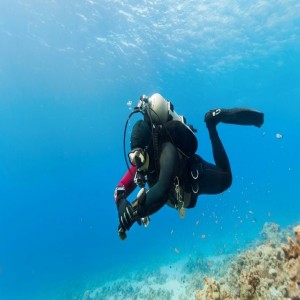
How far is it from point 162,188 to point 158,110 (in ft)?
5.22

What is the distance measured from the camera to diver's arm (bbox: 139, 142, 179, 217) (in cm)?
410

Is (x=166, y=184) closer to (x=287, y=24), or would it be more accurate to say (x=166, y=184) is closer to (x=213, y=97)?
(x=287, y=24)

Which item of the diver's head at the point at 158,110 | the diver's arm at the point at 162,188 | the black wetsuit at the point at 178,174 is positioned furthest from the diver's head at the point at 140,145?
the diver's arm at the point at 162,188

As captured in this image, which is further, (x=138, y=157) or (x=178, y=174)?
(x=178, y=174)

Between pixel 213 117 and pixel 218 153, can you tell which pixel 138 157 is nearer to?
pixel 213 117

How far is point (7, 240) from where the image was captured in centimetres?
15100

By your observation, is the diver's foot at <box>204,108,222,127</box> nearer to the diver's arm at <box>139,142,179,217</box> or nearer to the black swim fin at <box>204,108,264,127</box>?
the black swim fin at <box>204,108,264,127</box>

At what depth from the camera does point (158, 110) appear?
5.23 m

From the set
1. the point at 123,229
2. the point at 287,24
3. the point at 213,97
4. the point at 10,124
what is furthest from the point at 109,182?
the point at 123,229

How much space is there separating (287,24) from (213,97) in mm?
20914

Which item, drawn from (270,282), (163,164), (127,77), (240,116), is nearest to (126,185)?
(163,164)

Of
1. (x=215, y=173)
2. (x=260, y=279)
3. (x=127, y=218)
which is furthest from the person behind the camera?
(x=215, y=173)

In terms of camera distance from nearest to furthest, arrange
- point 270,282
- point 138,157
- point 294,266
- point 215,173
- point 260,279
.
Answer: point 138,157, point 294,266, point 260,279, point 270,282, point 215,173

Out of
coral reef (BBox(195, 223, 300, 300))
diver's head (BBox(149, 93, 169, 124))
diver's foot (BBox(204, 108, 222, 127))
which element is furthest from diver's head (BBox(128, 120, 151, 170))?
coral reef (BBox(195, 223, 300, 300))
